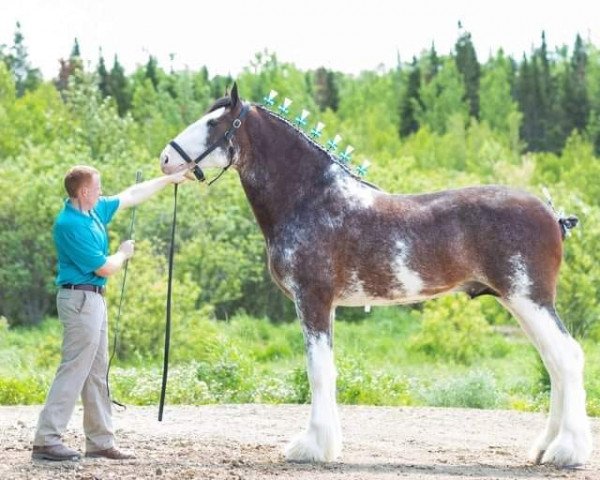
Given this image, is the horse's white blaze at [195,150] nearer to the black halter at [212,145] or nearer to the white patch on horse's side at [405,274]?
the black halter at [212,145]

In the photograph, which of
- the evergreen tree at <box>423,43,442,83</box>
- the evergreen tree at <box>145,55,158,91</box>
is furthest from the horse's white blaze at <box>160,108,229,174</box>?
the evergreen tree at <box>423,43,442,83</box>

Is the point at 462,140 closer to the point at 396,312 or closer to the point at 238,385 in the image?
the point at 396,312

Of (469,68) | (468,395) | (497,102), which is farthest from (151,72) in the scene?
(468,395)

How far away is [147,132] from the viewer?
53875 mm

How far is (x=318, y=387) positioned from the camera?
7.92m

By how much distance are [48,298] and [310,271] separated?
22.6 meters

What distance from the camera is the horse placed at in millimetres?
7918

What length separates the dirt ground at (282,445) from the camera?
758 centimetres

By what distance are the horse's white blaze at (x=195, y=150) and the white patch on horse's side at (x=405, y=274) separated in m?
1.40

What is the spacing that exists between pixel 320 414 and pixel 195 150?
2.05 m

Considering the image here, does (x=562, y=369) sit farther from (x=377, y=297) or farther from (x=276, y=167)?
(x=276, y=167)

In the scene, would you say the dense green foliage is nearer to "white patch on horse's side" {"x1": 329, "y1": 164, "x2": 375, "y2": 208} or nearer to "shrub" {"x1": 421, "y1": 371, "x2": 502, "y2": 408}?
"shrub" {"x1": 421, "y1": 371, "x2": 502, "y2": 408}

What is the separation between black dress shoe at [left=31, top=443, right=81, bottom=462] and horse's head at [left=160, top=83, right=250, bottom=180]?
80.7 inches

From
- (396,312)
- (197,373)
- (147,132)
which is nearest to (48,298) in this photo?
(396,312)
